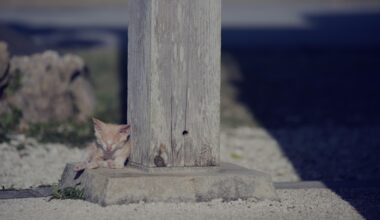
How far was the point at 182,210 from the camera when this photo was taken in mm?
5836

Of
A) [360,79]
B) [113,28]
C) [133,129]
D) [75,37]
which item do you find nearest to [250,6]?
[113,28]

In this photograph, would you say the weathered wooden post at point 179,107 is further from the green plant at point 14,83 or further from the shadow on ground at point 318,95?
the green plant at point 14,83

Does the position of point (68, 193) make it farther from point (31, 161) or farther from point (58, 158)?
point (58, 158)

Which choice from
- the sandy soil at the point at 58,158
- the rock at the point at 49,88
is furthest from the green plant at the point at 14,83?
the sandy soil at the point at 58,158

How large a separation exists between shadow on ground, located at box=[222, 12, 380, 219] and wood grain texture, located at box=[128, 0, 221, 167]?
122cm

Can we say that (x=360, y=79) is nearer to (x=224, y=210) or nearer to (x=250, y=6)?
(x=224, y=210)

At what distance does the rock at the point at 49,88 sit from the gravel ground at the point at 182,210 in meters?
3.93

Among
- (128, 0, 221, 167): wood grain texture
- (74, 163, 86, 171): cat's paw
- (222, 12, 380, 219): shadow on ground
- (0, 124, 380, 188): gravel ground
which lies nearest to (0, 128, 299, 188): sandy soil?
(0, 124, 380, 188): gravel ground

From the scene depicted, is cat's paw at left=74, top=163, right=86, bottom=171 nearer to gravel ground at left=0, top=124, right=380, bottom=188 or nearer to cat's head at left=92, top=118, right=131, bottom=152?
cat's head at left=92, top=118, right=131, bottom=152

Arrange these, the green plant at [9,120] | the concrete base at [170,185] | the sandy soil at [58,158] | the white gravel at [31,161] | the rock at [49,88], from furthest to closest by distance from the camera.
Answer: the rock at [49,88] → the green plant at [9,120] → the sandy soil at [58,158] → the white gravel at [31,161] → the concrete base at [170,185]

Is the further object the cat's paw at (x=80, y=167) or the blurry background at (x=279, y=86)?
the blurry background at (x=279, y=86)

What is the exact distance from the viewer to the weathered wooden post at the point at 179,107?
613 centimetres

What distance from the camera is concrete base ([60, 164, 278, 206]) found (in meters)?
5.92

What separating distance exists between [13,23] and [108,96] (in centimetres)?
987
